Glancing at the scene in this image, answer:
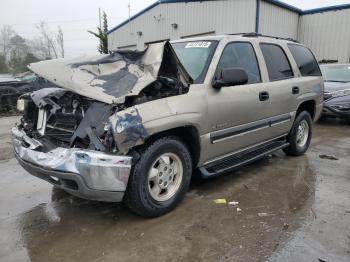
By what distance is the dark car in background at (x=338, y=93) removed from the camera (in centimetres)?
949

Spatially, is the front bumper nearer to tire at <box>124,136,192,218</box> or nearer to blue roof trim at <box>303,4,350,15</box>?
tire at <box>124,136,192,218</box>

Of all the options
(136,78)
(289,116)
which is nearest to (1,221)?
(136,78)

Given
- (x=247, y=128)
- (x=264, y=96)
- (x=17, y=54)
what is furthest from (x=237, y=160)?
(x=17, y=54)

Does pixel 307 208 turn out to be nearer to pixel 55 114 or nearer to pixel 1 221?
pixel 55 114

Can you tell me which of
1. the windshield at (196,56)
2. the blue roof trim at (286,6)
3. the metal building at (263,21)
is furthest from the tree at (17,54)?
the windshield at (196,56)

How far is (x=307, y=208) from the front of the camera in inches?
161

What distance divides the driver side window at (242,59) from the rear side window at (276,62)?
0.31 m

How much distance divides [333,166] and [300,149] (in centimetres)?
67

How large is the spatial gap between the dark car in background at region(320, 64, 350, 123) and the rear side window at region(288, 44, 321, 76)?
350 cm

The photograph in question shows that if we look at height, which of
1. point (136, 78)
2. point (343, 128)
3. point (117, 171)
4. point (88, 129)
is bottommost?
point (343, 128)

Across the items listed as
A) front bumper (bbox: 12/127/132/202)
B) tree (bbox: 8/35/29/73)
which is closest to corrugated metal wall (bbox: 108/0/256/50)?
front bumper (bbox: 12/127/132/202)

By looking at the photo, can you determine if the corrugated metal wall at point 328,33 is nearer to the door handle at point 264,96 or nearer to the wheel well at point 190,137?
the door handle at point 264,96

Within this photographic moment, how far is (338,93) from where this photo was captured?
9.80 m

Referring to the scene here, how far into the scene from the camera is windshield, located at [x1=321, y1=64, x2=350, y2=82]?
10.6m
